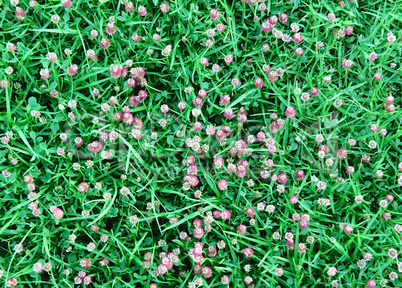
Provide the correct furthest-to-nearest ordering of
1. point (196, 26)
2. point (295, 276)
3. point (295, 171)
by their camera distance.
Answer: point (196, 26) → point (295, 171) → point (295, 276)

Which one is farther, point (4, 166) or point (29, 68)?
point (29, 68)

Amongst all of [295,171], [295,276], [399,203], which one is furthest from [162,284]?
[399,203]

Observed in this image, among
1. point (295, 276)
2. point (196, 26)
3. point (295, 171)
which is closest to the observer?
point (295, 276)

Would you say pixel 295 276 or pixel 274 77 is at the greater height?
pixel 274 77

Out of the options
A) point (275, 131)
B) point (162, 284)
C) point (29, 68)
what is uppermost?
point (29, 68)

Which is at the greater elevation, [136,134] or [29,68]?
[29,68]

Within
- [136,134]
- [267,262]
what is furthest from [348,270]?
[136,134]

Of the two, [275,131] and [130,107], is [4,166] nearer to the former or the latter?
[130,107]

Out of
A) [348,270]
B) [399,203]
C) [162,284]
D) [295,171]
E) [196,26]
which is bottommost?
[162,284]

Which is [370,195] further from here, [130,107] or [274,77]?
[130,107]
